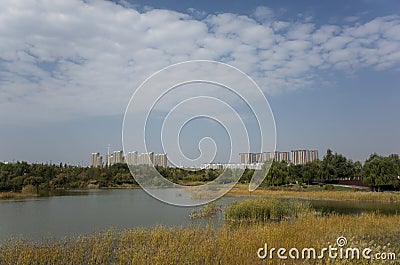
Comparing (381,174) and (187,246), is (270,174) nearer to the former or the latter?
(381,174)

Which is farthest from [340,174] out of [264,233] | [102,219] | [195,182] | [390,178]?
[264,233]

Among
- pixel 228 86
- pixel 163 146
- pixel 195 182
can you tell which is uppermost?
pixel 228 86

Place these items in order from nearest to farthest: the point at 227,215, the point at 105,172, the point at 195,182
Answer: the point at 227,215, the point at 195,182, the point at 105,172

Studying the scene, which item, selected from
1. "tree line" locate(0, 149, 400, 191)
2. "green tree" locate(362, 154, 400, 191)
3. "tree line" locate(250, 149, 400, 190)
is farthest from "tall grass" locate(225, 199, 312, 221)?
"green tree" locate(362, 154, 400, 191)

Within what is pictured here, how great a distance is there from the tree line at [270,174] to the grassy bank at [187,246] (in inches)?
873

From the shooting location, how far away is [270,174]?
125 ft

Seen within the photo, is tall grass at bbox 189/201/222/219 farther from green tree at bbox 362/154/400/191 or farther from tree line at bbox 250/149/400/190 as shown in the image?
green tree at bbox 362/154/400/191

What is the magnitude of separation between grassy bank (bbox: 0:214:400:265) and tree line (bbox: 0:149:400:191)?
72.7 feet

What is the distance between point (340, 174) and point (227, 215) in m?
37.1

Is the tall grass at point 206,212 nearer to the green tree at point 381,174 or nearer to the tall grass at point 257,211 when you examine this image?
the tall grass at point 257,211

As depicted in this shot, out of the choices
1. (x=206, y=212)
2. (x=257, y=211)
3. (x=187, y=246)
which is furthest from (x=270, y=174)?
(x=187, y=246)

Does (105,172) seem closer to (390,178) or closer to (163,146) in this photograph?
(390,178)

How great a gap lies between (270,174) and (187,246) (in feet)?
101

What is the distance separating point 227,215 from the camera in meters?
16.8
